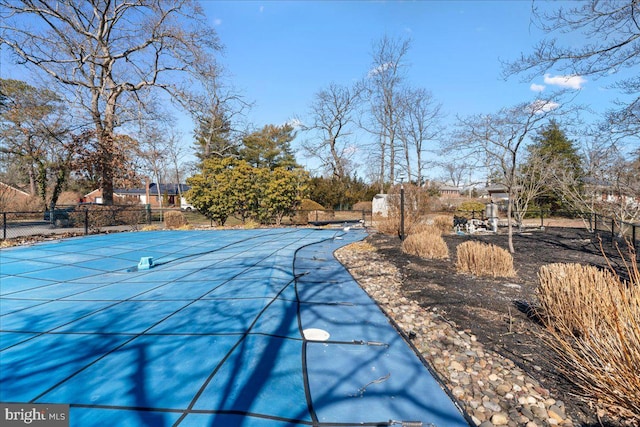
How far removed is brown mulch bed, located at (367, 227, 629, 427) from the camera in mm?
2059

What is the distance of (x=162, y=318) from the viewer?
319 centimetres

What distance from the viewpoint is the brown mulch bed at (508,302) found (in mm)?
2059

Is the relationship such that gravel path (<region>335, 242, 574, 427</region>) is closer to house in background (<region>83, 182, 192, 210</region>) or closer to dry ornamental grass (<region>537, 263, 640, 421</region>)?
dry ornamental grass (<region>537, 263, 640, 421</region>)

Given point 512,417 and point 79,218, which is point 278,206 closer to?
point 79,218

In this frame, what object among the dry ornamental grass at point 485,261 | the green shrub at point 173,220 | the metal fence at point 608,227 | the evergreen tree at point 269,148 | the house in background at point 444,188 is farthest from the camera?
the evergreen tree at point 269,148

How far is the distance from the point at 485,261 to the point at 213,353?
4259mm

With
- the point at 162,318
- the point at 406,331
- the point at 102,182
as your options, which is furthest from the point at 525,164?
the point at 102,182

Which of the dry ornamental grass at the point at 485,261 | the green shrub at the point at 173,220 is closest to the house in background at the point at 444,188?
the dry ornamental grass at the point at 485,261

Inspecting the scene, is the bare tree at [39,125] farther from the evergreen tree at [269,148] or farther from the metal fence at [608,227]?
the metal fence at [608,227]

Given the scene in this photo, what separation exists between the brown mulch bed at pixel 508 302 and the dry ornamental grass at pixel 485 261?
0.56ft

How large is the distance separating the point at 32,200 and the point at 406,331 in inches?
1010

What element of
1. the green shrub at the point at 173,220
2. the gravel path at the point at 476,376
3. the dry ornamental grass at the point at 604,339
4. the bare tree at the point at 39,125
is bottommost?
the gravel path at the point at 476,376

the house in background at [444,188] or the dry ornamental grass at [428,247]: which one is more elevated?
the house in background at [444,188]

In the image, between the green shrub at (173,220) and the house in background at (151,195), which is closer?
the green shrub at (173,220)
